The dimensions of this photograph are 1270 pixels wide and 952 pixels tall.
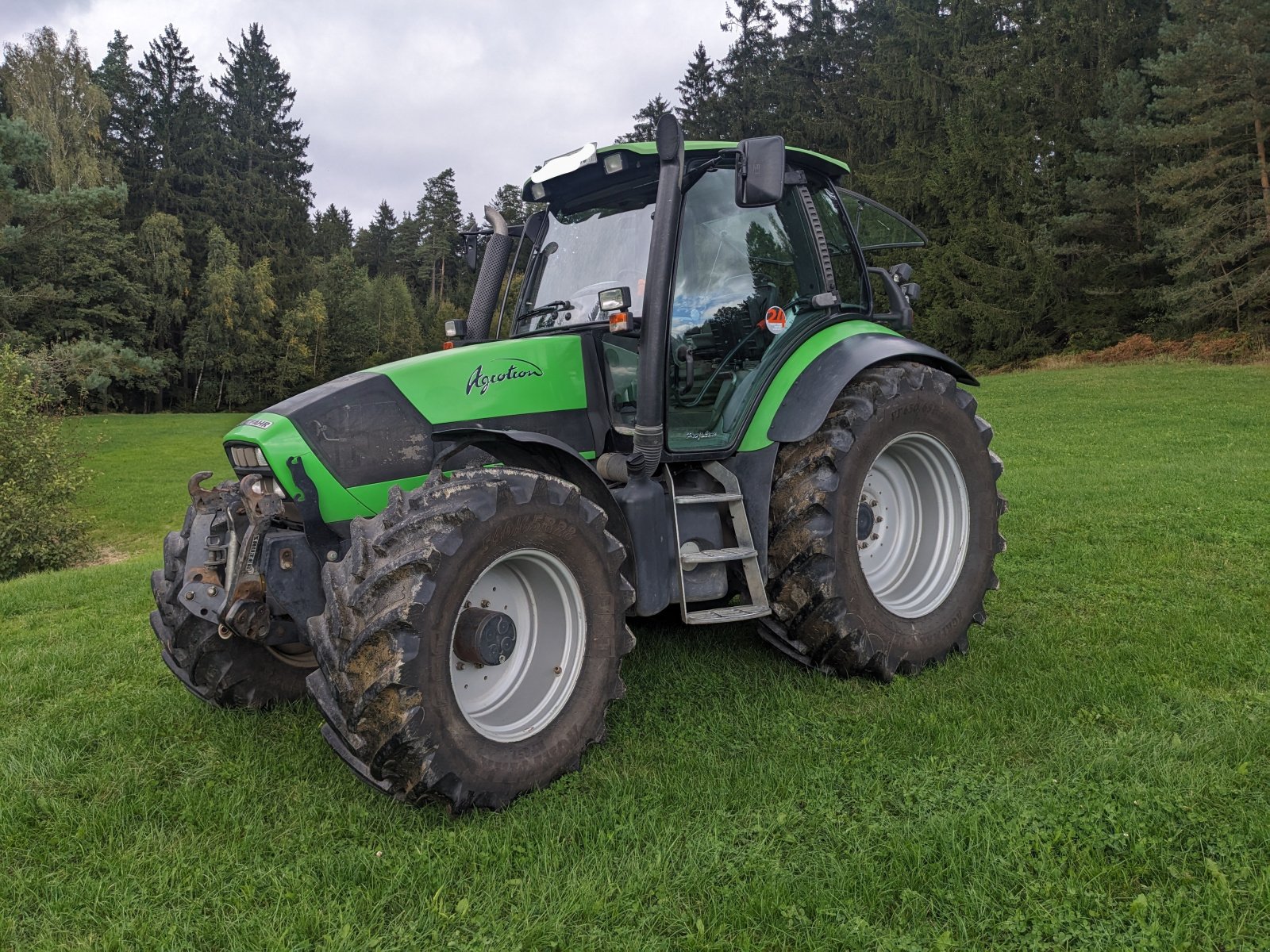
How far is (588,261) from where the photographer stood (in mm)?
4266

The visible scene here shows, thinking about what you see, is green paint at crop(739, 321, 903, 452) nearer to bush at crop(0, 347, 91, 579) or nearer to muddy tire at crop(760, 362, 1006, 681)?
muddy tire at crop(760, 362, 1006, 681)

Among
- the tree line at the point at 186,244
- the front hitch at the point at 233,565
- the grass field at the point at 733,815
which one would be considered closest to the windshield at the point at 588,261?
the front hitch at the point at 233,565

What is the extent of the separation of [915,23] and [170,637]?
140 ft

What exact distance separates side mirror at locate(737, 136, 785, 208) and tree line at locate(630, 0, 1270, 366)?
2564 cm

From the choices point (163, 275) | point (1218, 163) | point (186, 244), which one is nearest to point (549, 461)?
point (1218, 163)

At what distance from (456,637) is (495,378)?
1136 millimetres

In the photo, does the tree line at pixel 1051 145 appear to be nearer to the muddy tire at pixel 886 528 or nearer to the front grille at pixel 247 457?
the muddy tire at pixel 886 528

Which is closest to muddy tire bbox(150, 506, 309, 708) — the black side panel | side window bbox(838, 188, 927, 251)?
the black side panel

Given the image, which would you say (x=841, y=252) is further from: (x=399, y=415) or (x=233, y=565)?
(x=233, y=565)

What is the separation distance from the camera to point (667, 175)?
3.65 m

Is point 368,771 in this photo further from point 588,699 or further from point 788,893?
point 788,893

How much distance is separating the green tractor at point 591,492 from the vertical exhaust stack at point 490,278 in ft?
0.05

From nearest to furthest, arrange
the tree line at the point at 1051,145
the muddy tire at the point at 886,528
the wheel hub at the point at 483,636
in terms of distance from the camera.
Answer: the wheel hub at the point at 483,636 < the muddy tire at the point at 886,528 < the tree line at the point at 1051,145

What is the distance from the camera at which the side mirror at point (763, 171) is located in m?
3.46
